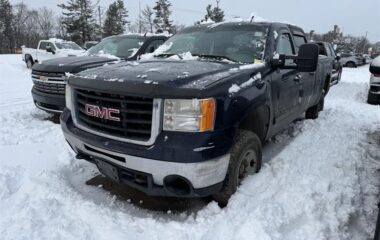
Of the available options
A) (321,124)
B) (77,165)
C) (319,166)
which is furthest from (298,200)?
(321,124)

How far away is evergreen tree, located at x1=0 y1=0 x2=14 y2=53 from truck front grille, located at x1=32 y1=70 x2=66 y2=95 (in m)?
53.2

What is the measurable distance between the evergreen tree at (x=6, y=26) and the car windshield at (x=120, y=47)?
5195 cm

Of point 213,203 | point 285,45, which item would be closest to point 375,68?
point 285,45

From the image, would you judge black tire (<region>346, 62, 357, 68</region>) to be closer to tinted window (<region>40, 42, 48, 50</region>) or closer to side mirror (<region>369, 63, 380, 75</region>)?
side mirror (<region>369, 63, 380, 75</region>)

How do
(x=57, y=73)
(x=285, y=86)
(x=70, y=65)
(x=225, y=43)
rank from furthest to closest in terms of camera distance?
1. (x=70, y=65)
2. (x=57, y=73)
3. (x=285, y=86)
4. (x=225, y=43)

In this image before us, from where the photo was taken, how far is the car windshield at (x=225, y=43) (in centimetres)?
396

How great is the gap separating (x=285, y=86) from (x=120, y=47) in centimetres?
442

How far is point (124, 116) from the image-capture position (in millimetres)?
2879

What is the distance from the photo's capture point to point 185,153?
2.68m

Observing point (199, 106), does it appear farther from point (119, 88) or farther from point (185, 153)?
point (119, 88)

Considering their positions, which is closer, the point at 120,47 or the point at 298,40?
the point at 298,40

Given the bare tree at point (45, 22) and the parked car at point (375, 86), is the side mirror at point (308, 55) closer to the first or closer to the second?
the parked car at point (375, 86)

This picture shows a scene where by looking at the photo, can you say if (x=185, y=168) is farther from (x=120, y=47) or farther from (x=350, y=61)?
(x=350, y=61)

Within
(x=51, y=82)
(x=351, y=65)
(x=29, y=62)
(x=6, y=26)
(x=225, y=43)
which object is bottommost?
(x=29, y=62)
